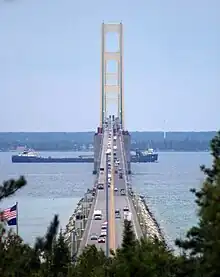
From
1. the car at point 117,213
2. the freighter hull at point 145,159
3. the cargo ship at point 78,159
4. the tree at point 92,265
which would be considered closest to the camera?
the tree at point 92,265

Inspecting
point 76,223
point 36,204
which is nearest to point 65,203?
point 36,204

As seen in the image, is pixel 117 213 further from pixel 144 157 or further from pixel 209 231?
pixel 144 157

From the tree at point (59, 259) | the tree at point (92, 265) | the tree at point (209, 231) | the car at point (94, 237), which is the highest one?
the tree at point (209, 231)

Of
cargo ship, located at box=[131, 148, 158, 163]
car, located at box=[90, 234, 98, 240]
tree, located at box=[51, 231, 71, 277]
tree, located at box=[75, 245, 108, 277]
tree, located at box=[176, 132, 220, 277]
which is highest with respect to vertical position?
tree, located at box=[176, 132, 220, 277]

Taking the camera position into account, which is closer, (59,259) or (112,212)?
(59,259)

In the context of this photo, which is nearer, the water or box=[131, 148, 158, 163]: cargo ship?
the water

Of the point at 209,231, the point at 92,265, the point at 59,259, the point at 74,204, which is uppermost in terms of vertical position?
the point at 209,231

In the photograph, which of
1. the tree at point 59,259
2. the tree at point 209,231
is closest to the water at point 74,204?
the tree at point 59,259

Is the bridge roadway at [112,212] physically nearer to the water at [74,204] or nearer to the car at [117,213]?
the car at [117,213]

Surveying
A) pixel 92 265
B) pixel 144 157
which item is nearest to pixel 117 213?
pixel 92 265

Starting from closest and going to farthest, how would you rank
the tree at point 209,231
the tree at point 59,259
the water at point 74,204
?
the tree at point 209,231
the tree at point 59,259
the water at point 74,204

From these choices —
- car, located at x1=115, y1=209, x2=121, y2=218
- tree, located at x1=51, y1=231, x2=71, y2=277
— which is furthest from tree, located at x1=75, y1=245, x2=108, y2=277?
car, located at x1=115, y1=209, x2=121, y2=218

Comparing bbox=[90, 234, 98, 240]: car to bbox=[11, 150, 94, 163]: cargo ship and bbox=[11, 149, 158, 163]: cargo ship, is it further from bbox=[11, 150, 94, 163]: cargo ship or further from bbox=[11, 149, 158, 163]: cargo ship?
bbox=[11, 150, 94, 163]: cargo ship

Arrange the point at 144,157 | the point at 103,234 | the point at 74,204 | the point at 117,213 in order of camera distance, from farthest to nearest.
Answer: the point at 144,157, the point at 74,204, the point at 117,213, the point at 103,234
